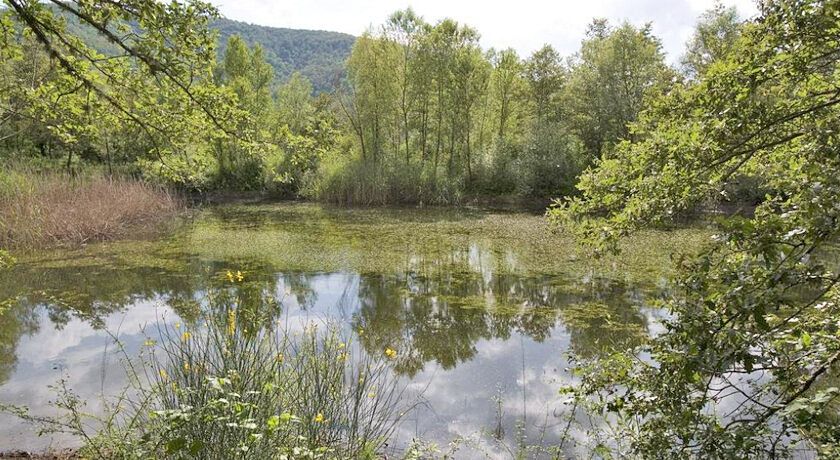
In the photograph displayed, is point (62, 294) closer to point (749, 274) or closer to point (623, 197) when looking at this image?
point (623, 197)

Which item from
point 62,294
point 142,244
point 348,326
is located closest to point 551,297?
point 348,326

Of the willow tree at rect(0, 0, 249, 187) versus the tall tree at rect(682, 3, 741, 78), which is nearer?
the willow tree at rect(0, 0, 249, 187)

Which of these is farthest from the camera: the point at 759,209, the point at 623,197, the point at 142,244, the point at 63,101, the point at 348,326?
the point at 142,244

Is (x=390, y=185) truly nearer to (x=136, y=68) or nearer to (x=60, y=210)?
(x=60, y=210)

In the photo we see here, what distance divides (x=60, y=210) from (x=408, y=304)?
7882 millimetres

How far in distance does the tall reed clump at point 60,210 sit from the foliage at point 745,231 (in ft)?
34.2

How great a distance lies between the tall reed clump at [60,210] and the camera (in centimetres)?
981

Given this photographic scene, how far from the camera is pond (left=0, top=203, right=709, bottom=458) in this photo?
14.0 feet

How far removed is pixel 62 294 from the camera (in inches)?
290

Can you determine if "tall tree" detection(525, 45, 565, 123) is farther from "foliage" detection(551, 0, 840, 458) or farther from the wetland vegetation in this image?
"foliage" detection(551, 0, 840, 458)

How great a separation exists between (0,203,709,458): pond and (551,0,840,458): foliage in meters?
0.44

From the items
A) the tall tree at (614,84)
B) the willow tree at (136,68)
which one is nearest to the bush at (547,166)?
the tall tree at (614,84)

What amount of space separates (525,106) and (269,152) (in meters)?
20.0

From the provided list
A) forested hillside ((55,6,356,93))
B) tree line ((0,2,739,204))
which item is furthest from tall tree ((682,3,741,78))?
forested hillside ((55,6,356,93))
